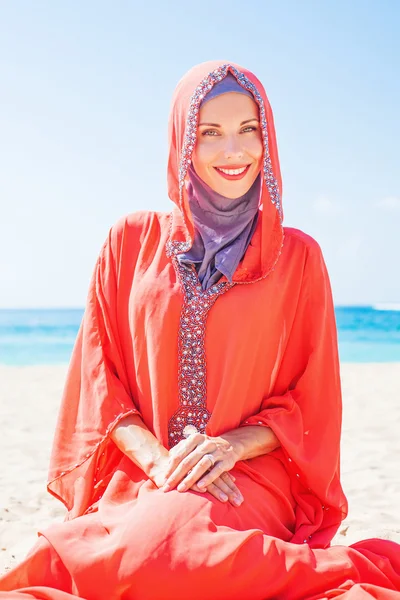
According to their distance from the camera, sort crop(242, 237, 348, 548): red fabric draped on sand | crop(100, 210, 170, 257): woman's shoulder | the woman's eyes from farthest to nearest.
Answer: crop(100, 210, 170, 257): woman's shoulder → the woman's eyes → crop(242, 237, 348, 548): red fabric draped on sand

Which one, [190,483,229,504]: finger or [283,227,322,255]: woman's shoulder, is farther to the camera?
[283,227,322,255]: woman's shoulder

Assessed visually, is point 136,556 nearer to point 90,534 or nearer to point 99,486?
point 90,534

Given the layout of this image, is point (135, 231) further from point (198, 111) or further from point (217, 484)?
point (217, 484)

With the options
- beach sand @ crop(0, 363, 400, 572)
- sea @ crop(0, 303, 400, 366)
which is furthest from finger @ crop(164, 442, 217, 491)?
sea @ crop(0, 303, 400, 366)

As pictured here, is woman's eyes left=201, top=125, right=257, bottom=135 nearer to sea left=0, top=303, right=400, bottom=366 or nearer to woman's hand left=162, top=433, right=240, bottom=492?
woman's hand left=162, top=433, right=240, bottom=492

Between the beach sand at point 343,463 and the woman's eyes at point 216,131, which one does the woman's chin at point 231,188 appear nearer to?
the woman's eyes at point 216,131

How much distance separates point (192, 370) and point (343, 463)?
11.7 ft

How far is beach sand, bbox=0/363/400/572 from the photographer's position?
13.6 ft

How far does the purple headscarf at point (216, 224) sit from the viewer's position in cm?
288

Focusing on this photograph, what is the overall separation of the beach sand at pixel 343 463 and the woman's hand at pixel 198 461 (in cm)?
157

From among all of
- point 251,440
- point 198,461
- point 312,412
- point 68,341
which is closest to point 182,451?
point 198,461

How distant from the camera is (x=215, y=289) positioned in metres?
2.82

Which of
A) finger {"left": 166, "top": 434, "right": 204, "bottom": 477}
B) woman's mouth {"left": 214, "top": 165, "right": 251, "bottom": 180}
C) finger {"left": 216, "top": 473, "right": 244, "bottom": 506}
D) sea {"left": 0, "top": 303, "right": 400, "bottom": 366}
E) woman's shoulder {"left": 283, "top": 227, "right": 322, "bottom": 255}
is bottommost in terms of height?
sea {"left": 0, "top": 303, "right": 400, "bottom": 366}

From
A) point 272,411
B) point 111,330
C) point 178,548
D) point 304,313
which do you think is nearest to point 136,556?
point 178,548
